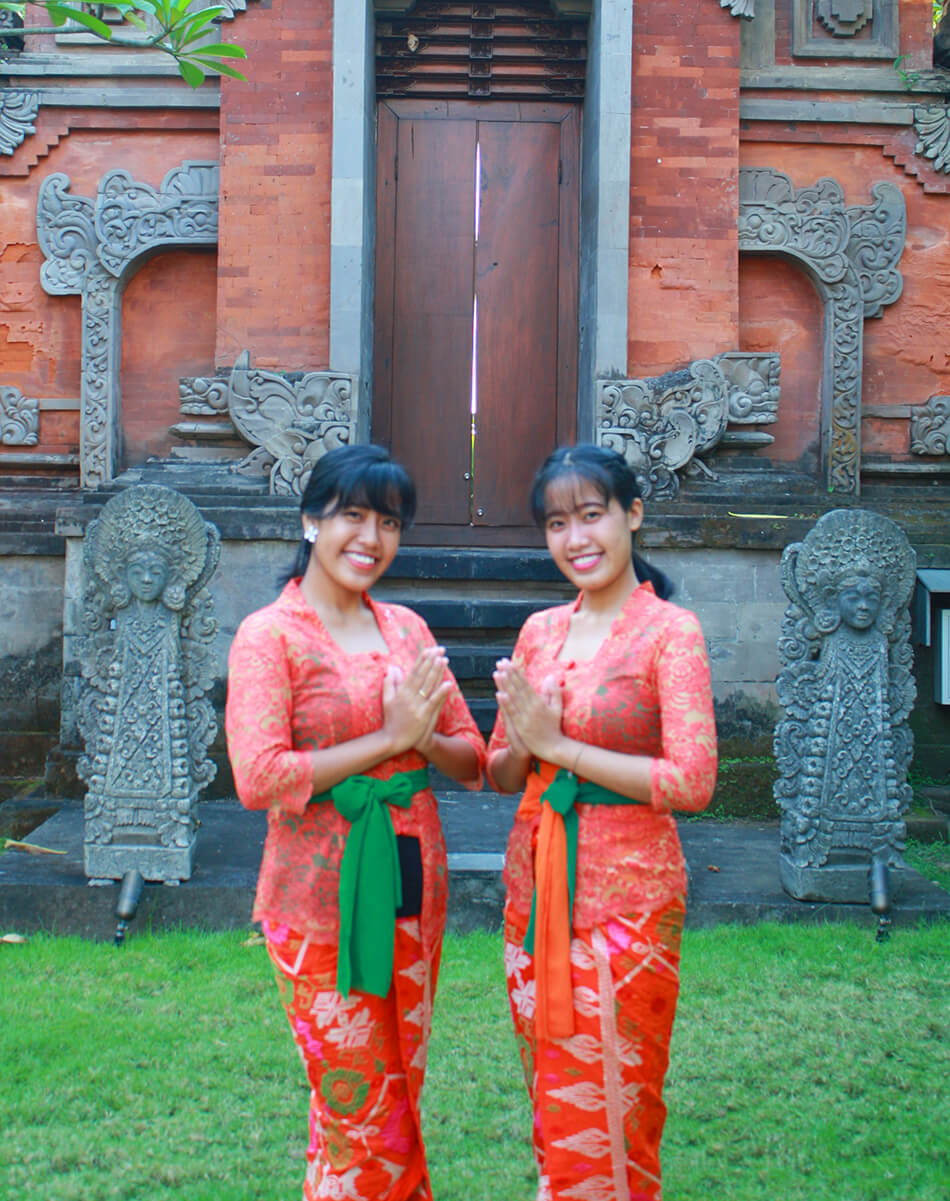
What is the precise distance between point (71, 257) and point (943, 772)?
6617mm

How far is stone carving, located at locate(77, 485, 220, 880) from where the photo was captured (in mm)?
4422

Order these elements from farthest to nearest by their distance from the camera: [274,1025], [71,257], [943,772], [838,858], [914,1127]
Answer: [71,257], [943,772], [838,858], [274,1025], [914,1127]

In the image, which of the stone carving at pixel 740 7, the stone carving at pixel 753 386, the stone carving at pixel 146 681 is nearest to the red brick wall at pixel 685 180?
the stone carving at pixel 740 7

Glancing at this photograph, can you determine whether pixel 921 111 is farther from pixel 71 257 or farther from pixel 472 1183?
pixel 472 1183

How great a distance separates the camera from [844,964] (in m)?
4.02

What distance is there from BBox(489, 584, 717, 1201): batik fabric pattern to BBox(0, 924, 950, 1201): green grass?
0.85 m

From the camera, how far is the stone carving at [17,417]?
7289 mm

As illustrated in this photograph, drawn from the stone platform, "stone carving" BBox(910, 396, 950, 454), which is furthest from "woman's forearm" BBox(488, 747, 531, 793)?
"stone carving" BBox(910, 396, 950, 454)

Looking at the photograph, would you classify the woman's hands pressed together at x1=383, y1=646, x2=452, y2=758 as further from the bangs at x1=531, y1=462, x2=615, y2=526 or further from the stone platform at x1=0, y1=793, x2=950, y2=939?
the stone platform at x1=0, y1=793, x2=950, y2=939

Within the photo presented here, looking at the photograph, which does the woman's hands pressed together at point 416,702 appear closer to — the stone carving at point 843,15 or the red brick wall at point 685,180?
the red brick wall at point 685,180

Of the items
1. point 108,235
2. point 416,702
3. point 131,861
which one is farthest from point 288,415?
point 416,702

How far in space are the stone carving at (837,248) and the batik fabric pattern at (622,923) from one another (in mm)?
5422

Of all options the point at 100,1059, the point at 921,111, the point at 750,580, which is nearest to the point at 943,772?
the point at 750,580

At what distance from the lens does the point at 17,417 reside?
730cm
